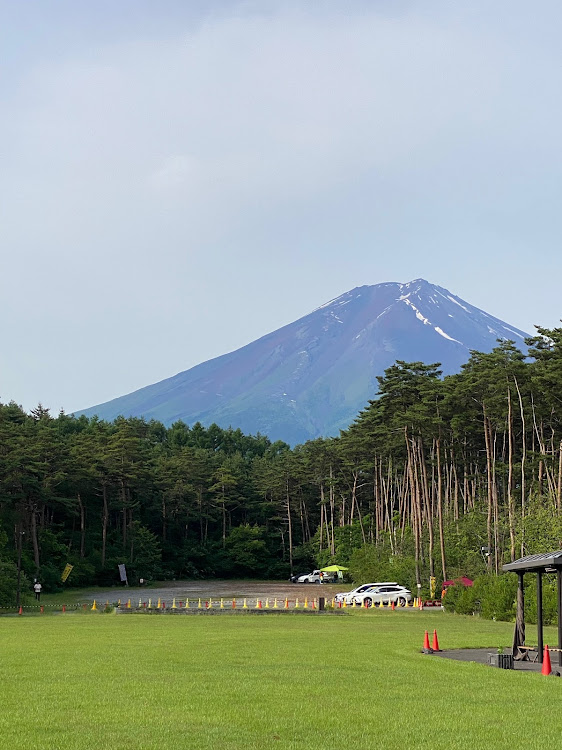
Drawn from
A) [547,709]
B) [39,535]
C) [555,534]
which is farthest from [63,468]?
[547,709]

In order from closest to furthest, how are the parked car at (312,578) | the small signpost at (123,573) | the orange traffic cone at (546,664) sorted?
the orange traffic cone at (546,664), the small signpost at (123,573), the parked car at (312,578)

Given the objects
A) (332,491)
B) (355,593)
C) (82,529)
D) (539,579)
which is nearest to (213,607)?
(355,593)

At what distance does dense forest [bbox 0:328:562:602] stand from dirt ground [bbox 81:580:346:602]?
3305mm

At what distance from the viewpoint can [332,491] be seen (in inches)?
3725

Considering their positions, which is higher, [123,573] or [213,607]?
[213,607]

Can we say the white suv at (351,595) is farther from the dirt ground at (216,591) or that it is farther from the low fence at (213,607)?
the dirt ground at (216,591)

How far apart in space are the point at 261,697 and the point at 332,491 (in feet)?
268

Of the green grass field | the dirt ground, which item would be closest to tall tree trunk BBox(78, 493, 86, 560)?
the dirt ground

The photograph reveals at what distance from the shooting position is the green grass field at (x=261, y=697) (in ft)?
33.9

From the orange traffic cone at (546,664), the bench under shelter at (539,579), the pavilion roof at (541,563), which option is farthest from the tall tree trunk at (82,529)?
the orange traffic cone at (546,664)

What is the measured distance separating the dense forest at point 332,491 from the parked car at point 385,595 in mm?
1680

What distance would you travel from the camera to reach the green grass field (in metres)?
10.3

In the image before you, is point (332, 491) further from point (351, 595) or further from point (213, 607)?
point (213, 607)

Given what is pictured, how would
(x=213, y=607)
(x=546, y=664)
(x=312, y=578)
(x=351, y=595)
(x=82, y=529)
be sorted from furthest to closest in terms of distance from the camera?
(x=312, y=578) → (x=82, y=529) → (x=351, y=595) → (x=213, y=607) → (x=546, y=664)
